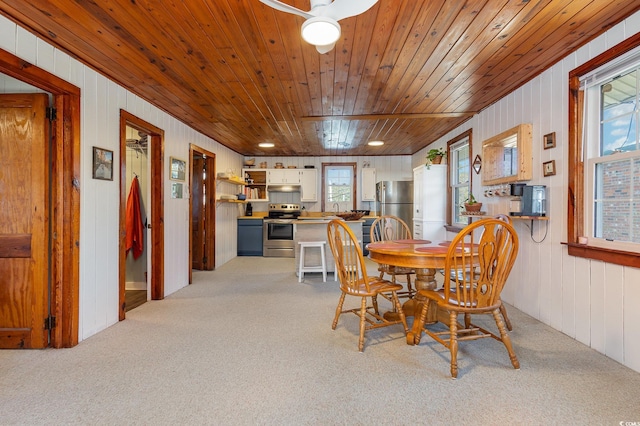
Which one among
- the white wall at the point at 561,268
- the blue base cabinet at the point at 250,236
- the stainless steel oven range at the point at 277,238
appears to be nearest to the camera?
the white wall at the point at 561,268

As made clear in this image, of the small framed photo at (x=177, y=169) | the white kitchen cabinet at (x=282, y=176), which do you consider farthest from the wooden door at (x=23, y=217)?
the white kitchen cabinet at (x=282, y=176)

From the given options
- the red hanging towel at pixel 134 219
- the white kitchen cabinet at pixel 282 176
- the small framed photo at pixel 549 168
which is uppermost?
the white kitchen cabinet at pixel 282 176

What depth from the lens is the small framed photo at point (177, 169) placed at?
4.15 m

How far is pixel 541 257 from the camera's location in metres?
2.96

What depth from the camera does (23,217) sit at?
243cm

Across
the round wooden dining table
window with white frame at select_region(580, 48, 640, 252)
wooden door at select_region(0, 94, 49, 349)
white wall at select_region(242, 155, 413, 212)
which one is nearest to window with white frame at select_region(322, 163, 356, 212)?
white wall at select_region(242, 155, 413, 212)

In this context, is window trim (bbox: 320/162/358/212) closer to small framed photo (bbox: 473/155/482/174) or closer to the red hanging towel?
small framed photo (bbox: 473/155/482/174)

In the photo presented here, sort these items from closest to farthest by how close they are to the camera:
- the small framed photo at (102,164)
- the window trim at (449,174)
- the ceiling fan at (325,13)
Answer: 1. the ceiling fan at (325,13)
2. the small framed photo at (102,164)
3. the window trim at (449,174)

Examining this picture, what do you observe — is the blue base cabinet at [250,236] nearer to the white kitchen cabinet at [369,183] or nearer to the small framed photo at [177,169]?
the white kitchen cabinet at [369,183]

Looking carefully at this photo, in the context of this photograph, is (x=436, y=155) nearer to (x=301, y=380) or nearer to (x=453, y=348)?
(x=453, y=348)

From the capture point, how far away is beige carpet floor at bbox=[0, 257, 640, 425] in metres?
1.65

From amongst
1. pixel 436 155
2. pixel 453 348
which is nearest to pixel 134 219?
pixel 453 348

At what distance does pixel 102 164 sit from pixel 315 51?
6.86 feet

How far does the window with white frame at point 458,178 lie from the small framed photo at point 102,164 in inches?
172
